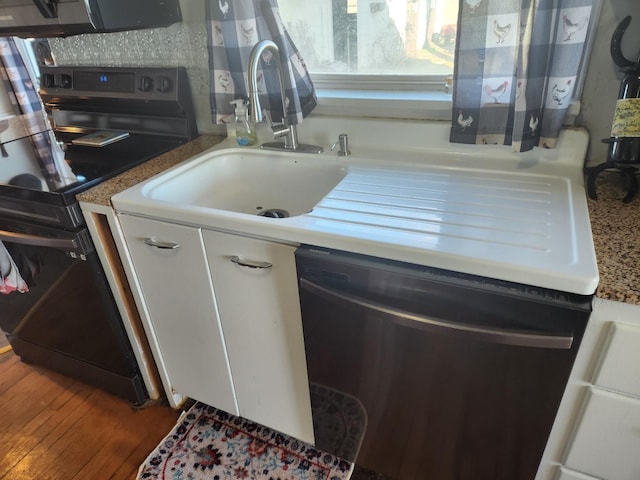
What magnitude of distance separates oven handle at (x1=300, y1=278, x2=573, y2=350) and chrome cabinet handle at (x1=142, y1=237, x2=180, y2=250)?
43 centimetres

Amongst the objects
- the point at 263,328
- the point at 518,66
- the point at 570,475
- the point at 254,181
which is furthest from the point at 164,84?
the point at 570,475

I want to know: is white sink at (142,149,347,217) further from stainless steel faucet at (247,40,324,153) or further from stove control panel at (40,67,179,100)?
stove control panel at (40,67,179,100)

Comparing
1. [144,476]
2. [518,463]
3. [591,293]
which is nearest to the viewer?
[591,293]

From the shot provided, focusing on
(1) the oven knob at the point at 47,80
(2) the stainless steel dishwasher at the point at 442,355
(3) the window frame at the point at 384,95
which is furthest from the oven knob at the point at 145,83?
(2) the stainless steel dishwasher at the point at 442,355

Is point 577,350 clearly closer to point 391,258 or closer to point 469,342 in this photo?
point 469,342

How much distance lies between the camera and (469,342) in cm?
87

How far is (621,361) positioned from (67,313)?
5.24 ft

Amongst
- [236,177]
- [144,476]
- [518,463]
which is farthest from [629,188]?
[144,476]

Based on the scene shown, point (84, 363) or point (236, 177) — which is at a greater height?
point (236, 177)

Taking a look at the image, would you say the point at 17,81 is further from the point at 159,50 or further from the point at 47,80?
the point at 159,50

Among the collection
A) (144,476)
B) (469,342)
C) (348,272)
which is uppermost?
(348,272)

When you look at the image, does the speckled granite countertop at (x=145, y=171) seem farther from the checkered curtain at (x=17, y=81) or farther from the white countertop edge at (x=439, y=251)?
the checkered curtain at (x=17, y=81)

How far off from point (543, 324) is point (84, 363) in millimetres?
1605

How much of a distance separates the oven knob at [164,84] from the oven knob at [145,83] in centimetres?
5
